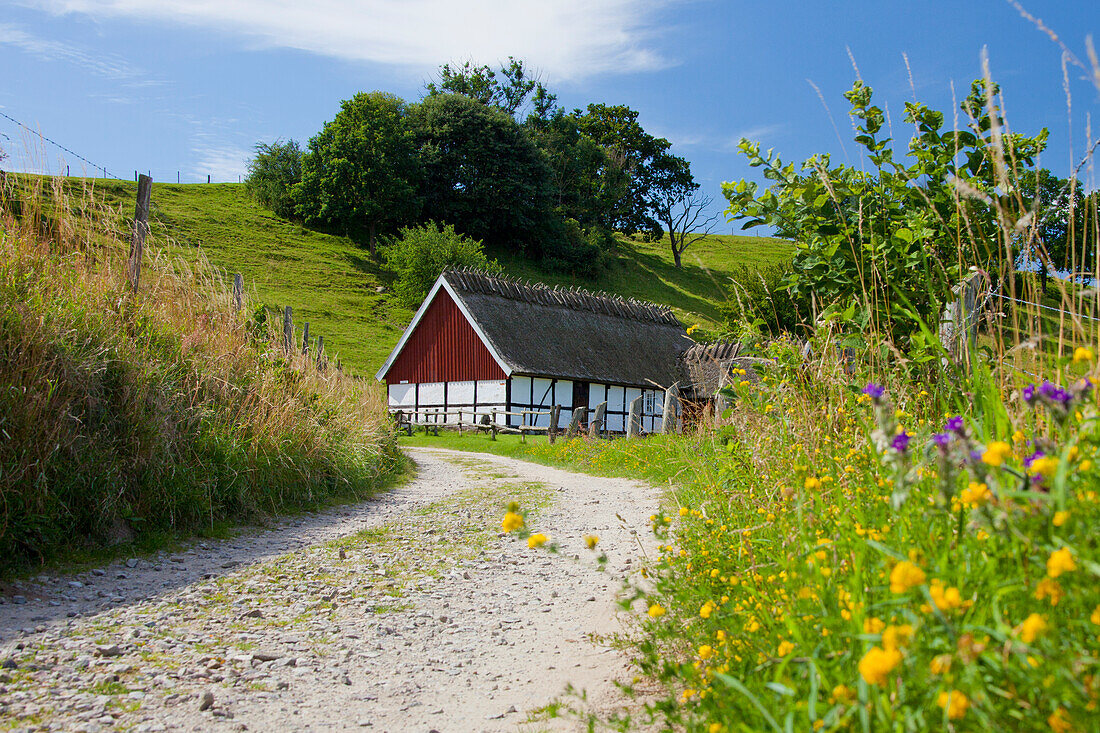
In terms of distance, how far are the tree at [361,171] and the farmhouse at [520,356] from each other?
75.5 ft

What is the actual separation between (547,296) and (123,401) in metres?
22.3

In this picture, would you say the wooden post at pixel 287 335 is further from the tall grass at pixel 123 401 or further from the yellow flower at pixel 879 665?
the yellow flower at pixel 879 665

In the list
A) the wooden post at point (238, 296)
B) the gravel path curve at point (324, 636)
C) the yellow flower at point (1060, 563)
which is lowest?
the gravel path curve at point (324, 636)

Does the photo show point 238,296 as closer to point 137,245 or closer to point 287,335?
point 137,245

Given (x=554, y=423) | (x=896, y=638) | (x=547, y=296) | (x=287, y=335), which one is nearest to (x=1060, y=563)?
(x=896, y=638)

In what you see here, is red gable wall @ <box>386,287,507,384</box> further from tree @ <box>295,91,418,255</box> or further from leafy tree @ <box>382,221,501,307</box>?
tree @ <box>295,91,418,255</box>

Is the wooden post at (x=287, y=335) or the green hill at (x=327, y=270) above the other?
the green hill at (x=327, y=270)

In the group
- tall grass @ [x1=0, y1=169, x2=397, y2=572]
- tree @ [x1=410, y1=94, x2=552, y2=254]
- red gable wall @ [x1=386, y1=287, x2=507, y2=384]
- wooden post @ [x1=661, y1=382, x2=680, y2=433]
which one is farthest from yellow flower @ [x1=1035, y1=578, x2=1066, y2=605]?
tree @ [x1=410, y1=94, x2=552, y2=254]

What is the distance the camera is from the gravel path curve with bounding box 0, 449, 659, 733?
278 centimetres

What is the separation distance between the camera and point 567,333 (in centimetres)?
2614

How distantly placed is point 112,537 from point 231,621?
69.3 inches

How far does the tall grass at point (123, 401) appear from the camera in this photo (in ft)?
15.2

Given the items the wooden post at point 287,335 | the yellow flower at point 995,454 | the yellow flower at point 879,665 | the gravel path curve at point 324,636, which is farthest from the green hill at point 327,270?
the yellow flower at point 879,665

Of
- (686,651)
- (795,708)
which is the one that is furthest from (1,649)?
(795,708)
